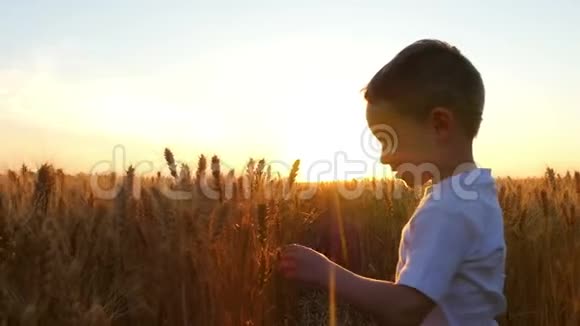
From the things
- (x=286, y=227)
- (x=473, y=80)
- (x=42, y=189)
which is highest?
(x=473, y=80)

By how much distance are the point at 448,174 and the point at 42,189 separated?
126cm

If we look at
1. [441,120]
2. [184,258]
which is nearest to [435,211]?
[441,120]

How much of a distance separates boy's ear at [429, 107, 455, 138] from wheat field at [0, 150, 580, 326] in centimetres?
42

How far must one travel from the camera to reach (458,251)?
4.69 feet

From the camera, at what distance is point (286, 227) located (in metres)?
2.85

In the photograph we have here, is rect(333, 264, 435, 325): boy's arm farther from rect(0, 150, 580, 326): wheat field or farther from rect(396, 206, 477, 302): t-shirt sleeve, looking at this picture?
rect(0, 150, 580, 326): wheat field

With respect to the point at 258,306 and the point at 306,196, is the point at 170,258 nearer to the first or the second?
the point at 258,306

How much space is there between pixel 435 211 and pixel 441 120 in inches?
7.9

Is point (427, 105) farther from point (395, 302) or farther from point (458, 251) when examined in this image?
point (395, 302)

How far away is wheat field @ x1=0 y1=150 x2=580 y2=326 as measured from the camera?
1.54 m

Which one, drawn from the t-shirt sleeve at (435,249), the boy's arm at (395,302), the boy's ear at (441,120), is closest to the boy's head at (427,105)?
the boy's ear at (441,120)

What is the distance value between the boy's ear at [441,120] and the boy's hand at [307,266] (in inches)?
14.5

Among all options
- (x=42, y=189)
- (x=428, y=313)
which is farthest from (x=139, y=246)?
(x=428, y=313)

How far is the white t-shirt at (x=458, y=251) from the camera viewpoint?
4.61 feet
